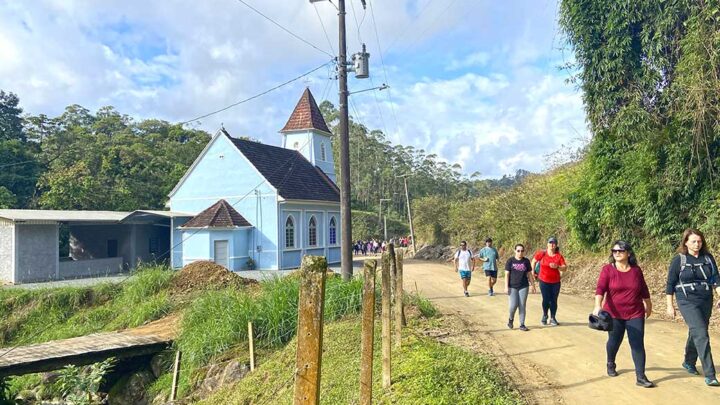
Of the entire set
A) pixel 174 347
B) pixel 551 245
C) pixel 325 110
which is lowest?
pixel 174 347

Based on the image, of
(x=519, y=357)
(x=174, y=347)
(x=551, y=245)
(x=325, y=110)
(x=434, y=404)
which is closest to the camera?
(x=434, y=404)

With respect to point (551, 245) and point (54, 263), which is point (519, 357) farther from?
point (54, 263)

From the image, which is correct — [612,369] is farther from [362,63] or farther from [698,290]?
[362,63]

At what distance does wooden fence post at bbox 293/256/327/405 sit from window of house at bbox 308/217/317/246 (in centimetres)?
2704

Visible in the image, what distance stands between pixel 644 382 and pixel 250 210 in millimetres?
24303

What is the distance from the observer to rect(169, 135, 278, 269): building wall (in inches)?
1094

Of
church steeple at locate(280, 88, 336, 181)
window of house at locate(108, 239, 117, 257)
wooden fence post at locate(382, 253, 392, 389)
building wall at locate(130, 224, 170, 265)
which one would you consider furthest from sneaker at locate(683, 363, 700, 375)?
church steeple at locate(280, 88, 336, 181)

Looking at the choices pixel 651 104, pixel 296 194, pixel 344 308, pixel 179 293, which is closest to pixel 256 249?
pixel 296 194

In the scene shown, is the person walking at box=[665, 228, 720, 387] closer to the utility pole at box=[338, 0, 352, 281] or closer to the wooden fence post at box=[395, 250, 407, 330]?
the wooden fence post at box=[395, 250, 407, 330]

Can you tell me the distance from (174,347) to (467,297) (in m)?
7.78

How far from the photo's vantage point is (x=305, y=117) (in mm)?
36844

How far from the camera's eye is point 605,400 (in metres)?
5.73

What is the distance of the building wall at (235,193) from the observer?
27797 millimetres

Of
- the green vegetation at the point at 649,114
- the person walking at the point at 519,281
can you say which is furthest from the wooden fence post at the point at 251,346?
the green vegetation at the point at 649,114
